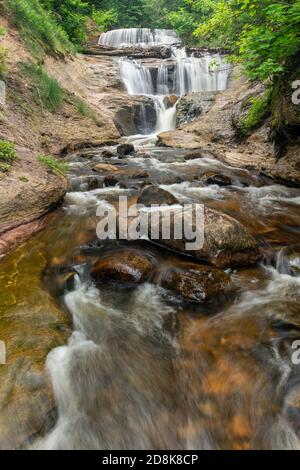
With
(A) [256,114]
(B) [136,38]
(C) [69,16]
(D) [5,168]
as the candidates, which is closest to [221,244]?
(D) [5,168]

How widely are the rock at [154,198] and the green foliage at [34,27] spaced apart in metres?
7.73

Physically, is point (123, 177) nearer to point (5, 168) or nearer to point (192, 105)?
point (5, 168)

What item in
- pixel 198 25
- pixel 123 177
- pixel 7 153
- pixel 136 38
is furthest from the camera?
pixel 136 38

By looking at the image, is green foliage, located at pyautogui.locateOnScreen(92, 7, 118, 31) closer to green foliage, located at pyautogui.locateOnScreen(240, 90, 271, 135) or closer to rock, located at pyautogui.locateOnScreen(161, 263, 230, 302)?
green foliage, located at pyautogui.locateOnScreen(240, 90, 271, 135)

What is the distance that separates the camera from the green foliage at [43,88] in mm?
8766

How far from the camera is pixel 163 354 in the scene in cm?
282

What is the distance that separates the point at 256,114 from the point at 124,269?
7.27m

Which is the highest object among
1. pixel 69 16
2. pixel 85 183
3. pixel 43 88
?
pixel 69 16

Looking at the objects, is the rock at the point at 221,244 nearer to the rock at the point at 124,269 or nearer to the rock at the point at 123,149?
the rock at the point at 124,269

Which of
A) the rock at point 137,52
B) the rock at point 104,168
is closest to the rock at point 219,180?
the rock at point 104,168

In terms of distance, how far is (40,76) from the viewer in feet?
30.1

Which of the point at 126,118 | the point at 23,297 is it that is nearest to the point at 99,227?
the point at 23,297

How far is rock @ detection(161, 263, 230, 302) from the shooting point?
3.35m

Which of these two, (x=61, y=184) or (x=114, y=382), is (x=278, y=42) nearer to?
(x=61, y=184)
